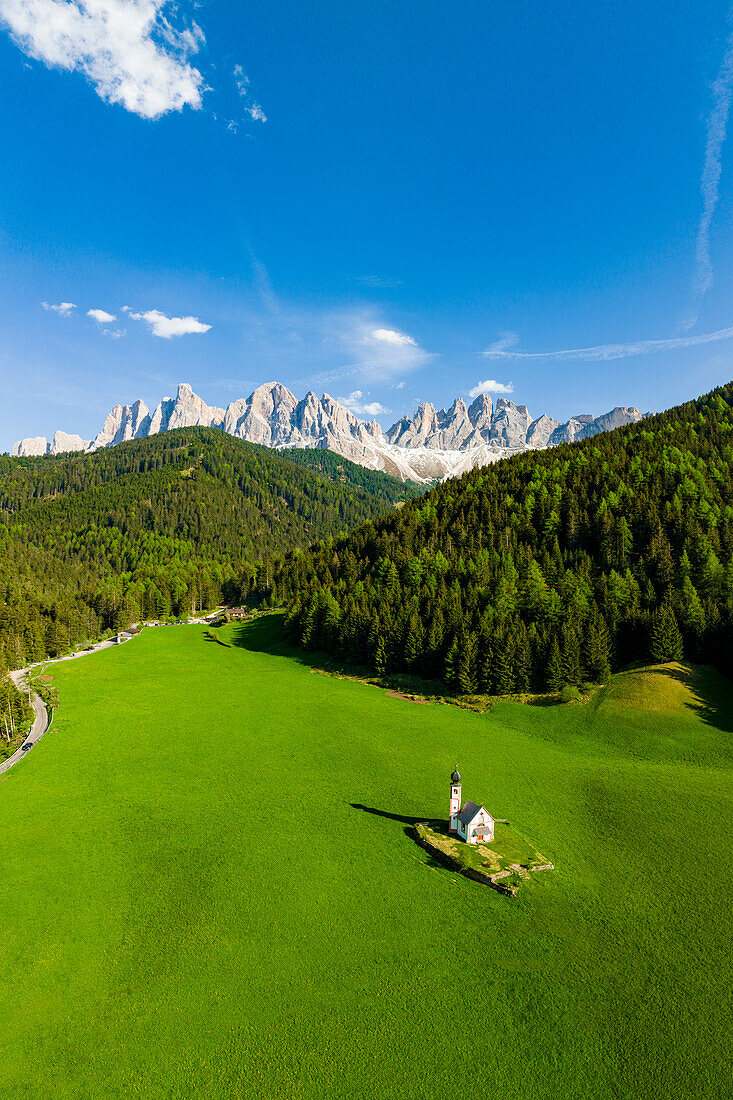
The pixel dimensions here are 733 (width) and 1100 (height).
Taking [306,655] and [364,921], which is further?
[306,655]

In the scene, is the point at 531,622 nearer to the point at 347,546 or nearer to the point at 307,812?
the point at 307,812

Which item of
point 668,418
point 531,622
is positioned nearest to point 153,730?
point 531,622

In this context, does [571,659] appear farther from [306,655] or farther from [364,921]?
[306,655]

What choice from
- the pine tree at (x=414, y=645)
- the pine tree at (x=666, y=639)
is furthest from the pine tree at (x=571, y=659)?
the pine tree at (x=414, y=645)

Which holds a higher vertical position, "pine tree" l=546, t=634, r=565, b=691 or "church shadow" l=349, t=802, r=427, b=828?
"pine tree" l=546, t=634, r=565, b=691

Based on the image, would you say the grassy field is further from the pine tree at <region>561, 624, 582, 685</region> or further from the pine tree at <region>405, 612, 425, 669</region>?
the pine tree at <region>405, 612, 425, 669</region>

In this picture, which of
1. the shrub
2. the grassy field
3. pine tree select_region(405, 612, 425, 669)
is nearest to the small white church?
the grassy field

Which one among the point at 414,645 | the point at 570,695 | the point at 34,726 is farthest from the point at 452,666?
the point at 34,726
